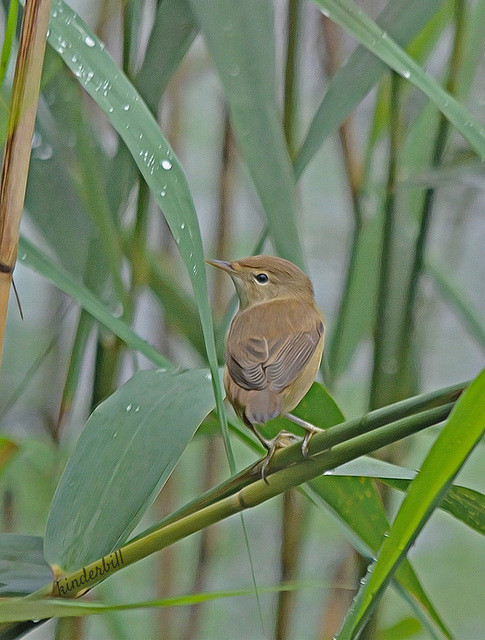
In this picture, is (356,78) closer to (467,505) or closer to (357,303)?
(357,303)

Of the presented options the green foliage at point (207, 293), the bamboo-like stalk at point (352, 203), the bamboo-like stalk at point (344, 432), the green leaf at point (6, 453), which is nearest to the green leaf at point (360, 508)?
the green foliage at point (207, 293)

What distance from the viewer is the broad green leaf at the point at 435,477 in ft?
0.90

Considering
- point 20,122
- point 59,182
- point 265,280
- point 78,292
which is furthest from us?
point 265,280

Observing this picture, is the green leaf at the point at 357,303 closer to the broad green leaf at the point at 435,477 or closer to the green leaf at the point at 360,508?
the green leaf at the point at 360,508

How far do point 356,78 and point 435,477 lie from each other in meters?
0.39

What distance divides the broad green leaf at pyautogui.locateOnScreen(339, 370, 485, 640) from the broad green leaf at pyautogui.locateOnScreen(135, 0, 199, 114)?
38 cm

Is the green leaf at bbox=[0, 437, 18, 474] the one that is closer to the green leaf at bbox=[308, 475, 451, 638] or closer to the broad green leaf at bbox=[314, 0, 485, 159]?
the green leaf at bbox=[308, 475, 451, 638]

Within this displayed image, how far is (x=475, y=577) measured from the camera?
1374 mm

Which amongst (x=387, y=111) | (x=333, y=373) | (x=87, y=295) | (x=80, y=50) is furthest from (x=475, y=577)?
(x=80, y=50)

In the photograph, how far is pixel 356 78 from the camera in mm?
566

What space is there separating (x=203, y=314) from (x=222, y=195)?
0.56 meters

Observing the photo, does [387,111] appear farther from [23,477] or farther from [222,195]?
[23,477]

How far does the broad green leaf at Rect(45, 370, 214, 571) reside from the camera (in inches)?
16.5

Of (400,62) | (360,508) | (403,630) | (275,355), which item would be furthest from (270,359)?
(403,630)
